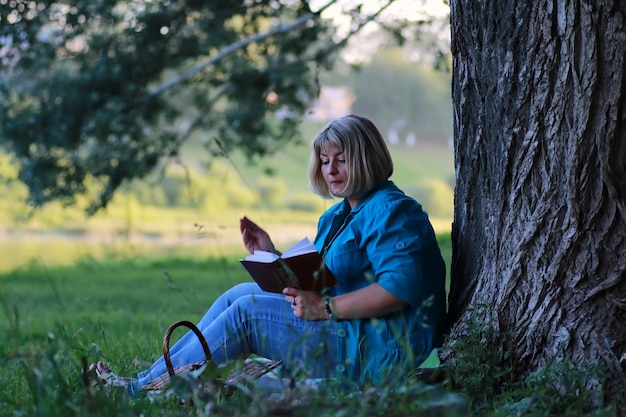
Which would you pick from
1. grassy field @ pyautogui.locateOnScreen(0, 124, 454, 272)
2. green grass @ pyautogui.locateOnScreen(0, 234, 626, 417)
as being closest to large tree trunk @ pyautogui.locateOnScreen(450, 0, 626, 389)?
green grass @ pyautogui.locateOnScreen(0, 234, 626, 417)

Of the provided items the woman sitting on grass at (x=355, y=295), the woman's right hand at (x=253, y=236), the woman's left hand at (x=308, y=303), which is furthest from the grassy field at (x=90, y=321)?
the woman's left hand at (x=308, y=303)

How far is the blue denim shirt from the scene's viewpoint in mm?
3445

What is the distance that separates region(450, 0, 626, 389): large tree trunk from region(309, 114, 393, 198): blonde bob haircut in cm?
47

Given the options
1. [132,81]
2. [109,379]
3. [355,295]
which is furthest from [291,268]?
[132,81]

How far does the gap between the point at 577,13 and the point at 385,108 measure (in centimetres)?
3688

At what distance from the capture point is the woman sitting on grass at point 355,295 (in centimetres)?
347

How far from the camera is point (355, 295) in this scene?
11.4 feet

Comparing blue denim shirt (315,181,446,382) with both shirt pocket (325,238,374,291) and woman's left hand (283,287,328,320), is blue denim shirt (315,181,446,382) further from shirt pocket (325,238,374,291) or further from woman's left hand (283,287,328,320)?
woman's left hand (283,287,328,320)

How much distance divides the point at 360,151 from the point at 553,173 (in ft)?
2.81

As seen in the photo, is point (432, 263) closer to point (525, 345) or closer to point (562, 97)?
point (525, 345)

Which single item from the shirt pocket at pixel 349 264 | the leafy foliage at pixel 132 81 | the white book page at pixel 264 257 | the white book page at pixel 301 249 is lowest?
the shirt pocket at pixel 349 264

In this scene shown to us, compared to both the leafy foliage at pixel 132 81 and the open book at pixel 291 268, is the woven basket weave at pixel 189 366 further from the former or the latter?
the leafy foliage at pixel 132 81

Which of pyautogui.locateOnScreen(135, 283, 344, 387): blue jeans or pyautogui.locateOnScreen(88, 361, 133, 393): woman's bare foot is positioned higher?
pyautogui.locateOnScreen(135, 283, 344, 387): blue jeans

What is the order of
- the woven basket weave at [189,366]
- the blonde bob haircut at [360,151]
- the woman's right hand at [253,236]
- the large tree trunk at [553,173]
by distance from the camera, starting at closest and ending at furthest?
1. the large tree trunk at [553,173]
2. the woven basket weave at [189,366]
3. the blonde bob haircut at [360,151]
4. the woman's right hand at [253,236]
